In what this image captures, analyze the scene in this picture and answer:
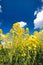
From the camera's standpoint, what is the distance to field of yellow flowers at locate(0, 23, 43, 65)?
53.0ft

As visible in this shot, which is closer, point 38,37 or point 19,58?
point 19,58

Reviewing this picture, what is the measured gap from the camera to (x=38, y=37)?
18.5m

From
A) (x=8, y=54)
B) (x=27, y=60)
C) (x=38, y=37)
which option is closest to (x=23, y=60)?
(x=27, y=60)

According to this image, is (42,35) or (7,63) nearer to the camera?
(7,63)

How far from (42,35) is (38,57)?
2244mm

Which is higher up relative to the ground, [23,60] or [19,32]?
[19,32]

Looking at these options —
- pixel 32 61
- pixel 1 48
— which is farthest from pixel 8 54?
pixel 32 61

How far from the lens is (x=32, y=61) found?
53.6 ft

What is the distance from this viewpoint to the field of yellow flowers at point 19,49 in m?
16.1

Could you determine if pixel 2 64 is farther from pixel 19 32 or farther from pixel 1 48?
pixel 19 32

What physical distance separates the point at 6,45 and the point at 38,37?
10.0ft

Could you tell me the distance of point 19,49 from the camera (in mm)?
16422

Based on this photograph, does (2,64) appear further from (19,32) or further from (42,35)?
(42,35)

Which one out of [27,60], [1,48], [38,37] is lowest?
[27,60]
